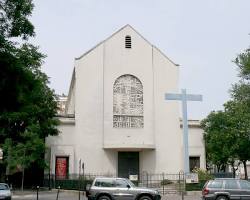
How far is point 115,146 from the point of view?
49.1 meters

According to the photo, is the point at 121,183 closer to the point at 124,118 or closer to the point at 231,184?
the point at 231,184

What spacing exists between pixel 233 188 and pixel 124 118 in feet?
91.2

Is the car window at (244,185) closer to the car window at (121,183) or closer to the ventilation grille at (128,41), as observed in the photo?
the car window at (121,183)

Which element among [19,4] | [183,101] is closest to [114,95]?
[183,101]

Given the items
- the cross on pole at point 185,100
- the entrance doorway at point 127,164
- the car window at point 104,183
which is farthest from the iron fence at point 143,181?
the car window at point 104,183

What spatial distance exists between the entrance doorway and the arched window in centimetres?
330

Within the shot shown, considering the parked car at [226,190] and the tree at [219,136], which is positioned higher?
the tree at [219,136]

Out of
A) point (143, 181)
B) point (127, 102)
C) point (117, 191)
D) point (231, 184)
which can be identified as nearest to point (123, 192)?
point (117, 191)

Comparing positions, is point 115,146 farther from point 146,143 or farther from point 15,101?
point 15,101

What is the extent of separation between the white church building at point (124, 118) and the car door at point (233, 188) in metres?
25.3

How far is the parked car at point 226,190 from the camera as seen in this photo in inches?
938

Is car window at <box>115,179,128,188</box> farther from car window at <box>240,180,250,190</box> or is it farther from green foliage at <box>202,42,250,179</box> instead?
green foliage at <box>202,42,250,179</box>

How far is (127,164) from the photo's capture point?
51.1m

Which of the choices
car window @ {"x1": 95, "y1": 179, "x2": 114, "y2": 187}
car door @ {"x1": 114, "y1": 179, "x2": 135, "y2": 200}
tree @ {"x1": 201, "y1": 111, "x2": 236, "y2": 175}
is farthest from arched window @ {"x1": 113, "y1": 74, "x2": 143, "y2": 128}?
car door @ {"x1": 114, "y1": 179, "x2": 135, "y2": 200}
